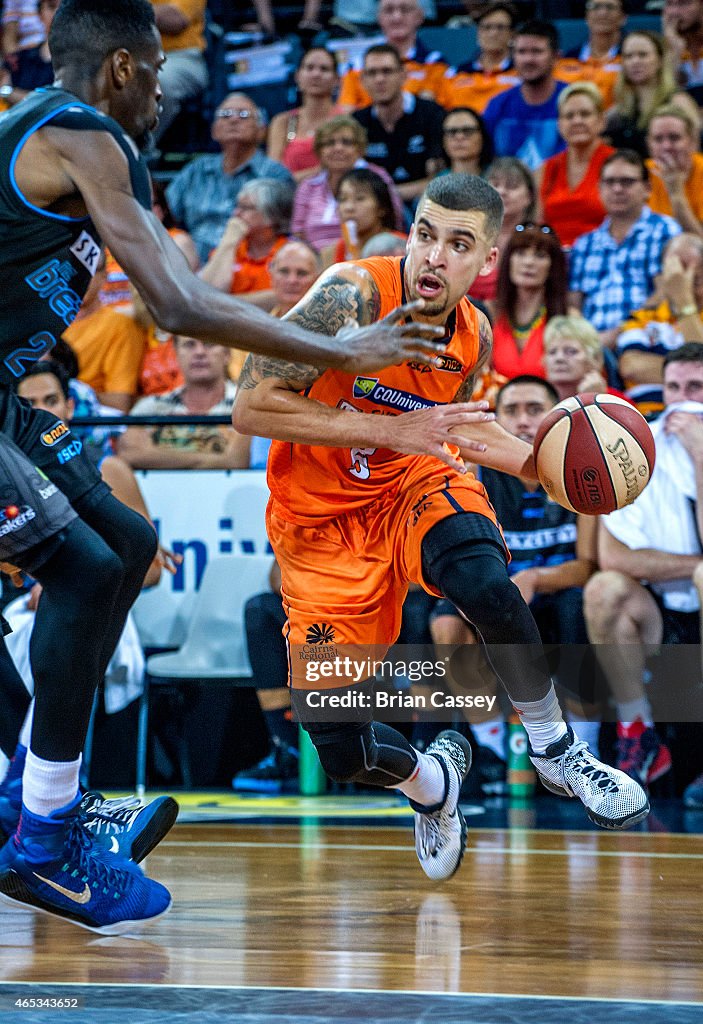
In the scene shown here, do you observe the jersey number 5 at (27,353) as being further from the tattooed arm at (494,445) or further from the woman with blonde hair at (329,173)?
the woman with blonde hair at (329,173)

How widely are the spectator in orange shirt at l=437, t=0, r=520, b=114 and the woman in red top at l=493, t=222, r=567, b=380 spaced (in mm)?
2867

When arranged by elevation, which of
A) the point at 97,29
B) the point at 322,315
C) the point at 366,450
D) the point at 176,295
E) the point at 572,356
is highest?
the point at 572,356

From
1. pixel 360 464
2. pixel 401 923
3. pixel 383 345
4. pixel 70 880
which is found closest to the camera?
pixel 383 345

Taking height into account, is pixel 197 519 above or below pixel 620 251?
below

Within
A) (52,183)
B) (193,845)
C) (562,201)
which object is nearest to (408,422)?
(52,183)

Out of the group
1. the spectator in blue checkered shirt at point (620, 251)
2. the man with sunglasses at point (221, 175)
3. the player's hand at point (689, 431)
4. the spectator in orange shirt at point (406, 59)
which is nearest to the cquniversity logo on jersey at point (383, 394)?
the player's hand at point (689, 431)

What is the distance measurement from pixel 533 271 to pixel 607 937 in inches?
175

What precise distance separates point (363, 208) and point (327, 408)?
4.18m

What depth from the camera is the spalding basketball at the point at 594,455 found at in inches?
151

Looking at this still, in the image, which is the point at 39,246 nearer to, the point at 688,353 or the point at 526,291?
the point at 688,353

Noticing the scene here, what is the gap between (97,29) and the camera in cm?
316

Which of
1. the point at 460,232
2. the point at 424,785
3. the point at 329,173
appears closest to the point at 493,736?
the point at 424,785

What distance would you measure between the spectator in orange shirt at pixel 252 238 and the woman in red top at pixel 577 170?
171cm

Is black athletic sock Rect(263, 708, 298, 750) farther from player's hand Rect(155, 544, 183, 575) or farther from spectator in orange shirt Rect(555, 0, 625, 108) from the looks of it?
spectator in orange shirt Rect(555, 0, 625, 108)
